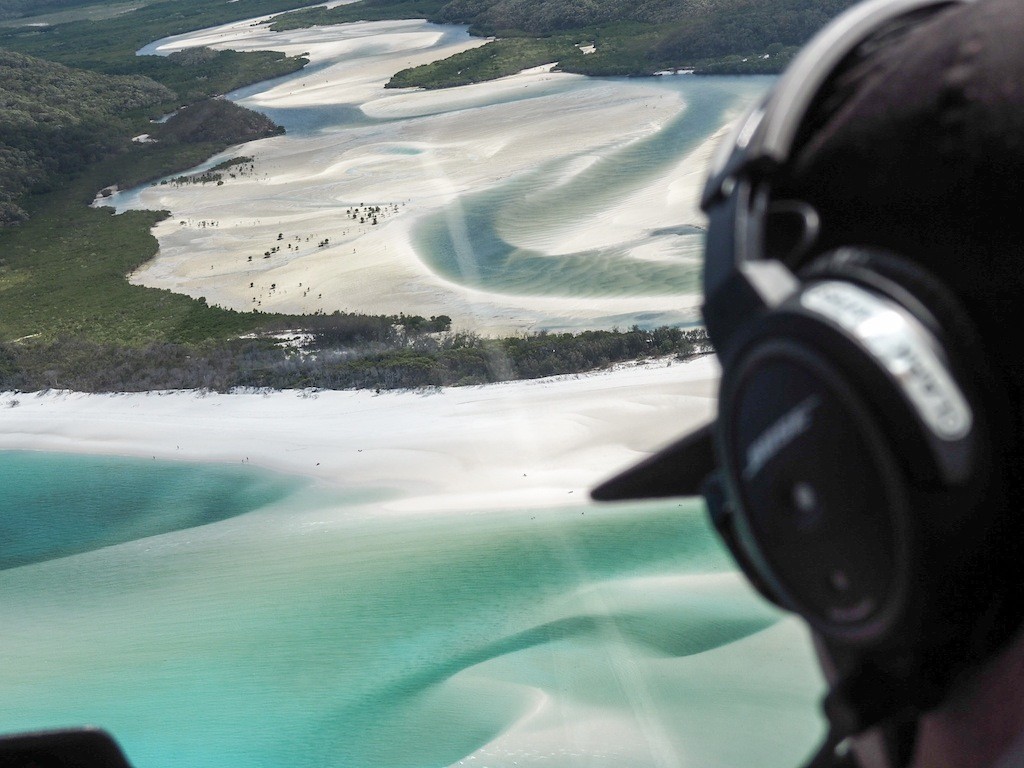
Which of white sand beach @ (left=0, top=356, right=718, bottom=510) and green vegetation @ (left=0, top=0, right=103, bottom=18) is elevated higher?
green vegetation @ (left=0, top=0, right=103, bottom=18)

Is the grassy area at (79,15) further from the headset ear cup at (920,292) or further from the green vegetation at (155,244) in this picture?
the headset ear cup at (920,292)

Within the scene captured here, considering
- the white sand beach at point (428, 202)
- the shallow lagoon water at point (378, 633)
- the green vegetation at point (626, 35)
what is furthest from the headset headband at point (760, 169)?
the green vegetation at point (626, 35)

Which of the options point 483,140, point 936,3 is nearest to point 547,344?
point 936,3

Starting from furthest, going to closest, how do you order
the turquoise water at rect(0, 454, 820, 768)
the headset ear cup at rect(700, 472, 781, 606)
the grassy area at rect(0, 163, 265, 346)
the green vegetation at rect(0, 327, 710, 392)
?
the grassy area at rect(0, 163, 265, 346) → the green vegetation at rect(0, 327, 710, 392) → the turquoise water at rect(0, 454, 820, 768) → the headset ear cup at rect(700, 472, 781, 606)

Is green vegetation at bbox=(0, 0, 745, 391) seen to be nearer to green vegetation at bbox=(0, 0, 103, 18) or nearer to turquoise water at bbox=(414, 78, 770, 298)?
turquoise water at bbox=(414, 78, 770, 298)

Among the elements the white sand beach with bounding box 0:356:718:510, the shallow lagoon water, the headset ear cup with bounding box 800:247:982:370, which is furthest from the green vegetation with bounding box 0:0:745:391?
the headset ear cup with bounding box 800:247:982:370

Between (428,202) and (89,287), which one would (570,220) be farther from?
(89,287)
